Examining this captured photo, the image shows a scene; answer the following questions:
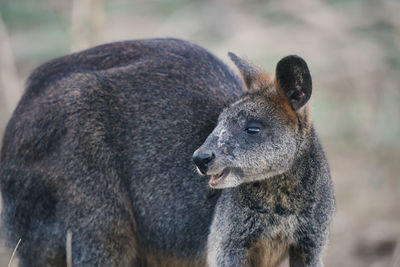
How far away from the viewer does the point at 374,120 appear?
1158 cm

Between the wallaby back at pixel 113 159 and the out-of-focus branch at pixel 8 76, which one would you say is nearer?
the wallaby back at pixel 113 159

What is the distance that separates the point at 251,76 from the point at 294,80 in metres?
0.42

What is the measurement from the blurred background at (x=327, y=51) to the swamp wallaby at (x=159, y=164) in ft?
11.0

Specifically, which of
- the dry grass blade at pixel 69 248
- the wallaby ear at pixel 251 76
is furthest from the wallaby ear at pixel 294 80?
the dry grass blade at pixel 69 248

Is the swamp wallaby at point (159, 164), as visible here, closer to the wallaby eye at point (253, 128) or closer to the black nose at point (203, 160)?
the wallaby eye at point (253, 128)

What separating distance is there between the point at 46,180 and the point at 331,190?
2.22 metres

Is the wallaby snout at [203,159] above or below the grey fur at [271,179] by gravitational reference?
above

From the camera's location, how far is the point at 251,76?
204 inches

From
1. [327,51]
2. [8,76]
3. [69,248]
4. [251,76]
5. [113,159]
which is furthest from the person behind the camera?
[327,51]

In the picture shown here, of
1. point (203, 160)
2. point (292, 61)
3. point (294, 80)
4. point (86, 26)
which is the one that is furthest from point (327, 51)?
point (203, 160)

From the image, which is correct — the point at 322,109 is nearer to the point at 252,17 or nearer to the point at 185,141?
the point at 252,17

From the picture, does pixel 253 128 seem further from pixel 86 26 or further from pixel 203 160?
pixel 86 26

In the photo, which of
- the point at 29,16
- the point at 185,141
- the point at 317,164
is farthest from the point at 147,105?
the point at 29,16

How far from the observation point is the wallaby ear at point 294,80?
15.6ft
